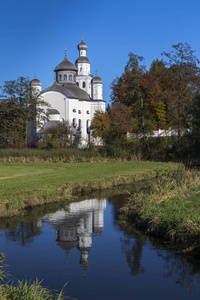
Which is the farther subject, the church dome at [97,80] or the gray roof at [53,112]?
the church dome at [97,80]

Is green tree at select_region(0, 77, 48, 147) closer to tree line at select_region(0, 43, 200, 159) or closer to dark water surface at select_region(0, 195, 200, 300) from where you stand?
tree line at select_region(0, 43, 200, 159)

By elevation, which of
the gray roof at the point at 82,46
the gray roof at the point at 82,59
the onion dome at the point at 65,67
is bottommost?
the onion dome at the point at 65,67

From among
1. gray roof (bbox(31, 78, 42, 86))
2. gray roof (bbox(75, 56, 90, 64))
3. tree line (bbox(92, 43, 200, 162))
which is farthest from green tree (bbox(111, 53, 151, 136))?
gray roof (bbox(75, 56, 90, 64))

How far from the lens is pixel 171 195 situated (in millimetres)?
16812

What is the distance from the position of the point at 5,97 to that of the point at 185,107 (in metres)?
26.3

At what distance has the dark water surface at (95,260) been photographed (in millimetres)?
9430

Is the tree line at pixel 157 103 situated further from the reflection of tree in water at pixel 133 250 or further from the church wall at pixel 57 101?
the reflection of tree in water at pixel 133 250

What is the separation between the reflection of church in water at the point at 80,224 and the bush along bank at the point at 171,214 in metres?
1.13

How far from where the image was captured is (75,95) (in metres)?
82.6

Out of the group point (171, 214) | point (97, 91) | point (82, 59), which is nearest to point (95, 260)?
point (171, 214)

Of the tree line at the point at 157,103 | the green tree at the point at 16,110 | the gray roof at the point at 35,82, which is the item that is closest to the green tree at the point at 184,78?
the tree line at the point at 157,103

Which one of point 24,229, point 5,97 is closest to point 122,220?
point 24,229

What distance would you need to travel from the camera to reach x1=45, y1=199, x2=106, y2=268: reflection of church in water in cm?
1283

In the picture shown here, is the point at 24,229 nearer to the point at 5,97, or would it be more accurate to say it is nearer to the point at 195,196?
the point at 195,196
